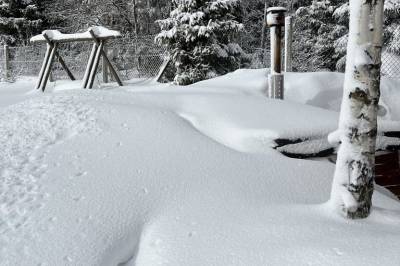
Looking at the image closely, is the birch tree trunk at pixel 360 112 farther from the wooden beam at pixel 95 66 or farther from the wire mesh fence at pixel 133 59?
the wire mesh fence at pixel 133 59

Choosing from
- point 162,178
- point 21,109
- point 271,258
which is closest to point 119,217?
point 162,178

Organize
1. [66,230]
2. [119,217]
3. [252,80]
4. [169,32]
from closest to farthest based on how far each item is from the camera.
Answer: [66,230]
[119,217]
[252,80]
[169,32]

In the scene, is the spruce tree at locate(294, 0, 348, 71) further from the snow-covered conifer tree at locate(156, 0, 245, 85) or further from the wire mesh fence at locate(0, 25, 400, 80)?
the snow-covered conifer tree at locate(156, 0, 245, 85)

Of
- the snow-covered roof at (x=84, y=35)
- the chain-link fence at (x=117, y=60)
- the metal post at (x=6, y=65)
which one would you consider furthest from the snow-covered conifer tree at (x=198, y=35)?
the metal post at (x=6, y=65)

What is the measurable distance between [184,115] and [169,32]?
569 cm

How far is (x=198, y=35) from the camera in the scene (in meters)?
8.89

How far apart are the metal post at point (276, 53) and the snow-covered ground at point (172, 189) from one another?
27.8 inches

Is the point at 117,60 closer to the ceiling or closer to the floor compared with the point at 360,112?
closer to the floor

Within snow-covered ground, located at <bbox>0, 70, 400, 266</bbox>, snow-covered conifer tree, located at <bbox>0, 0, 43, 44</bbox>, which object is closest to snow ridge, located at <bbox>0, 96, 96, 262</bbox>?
snow-covered ground, located at <bbox>0, 70, 400, 266</bbox>

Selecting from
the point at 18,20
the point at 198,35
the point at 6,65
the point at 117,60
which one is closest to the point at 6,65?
the point at 6,65

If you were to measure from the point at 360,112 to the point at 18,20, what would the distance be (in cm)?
1832

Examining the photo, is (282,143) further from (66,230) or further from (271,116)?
(66,230)

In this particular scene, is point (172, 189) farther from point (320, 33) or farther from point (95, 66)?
point (320, 33)

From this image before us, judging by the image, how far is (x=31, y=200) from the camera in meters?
2.35
